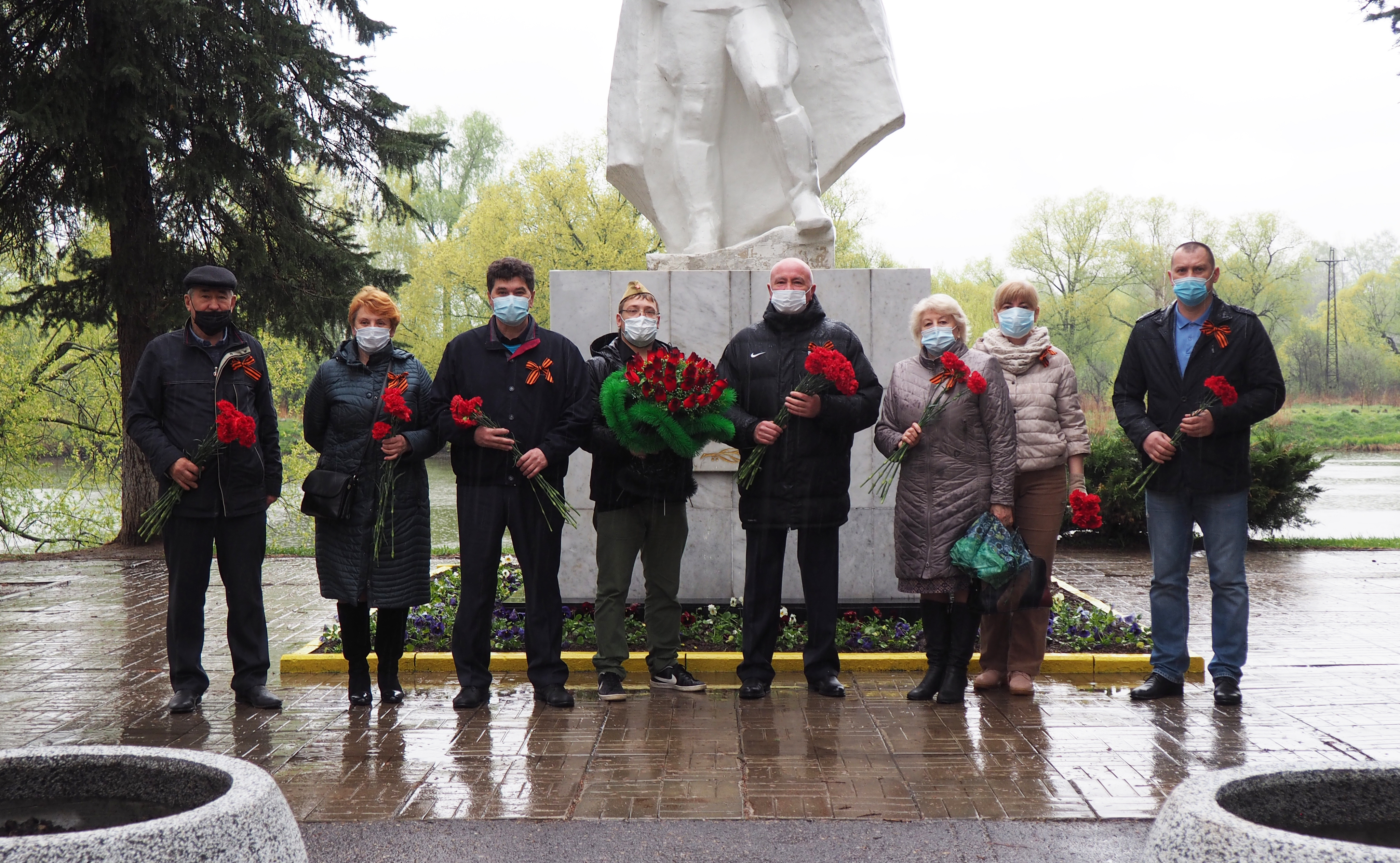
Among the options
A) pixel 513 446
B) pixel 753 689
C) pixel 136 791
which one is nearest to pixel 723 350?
pixel 513 446

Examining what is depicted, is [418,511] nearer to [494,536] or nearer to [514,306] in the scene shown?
[494,536]

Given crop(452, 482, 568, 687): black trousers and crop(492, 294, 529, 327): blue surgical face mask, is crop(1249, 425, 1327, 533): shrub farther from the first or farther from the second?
crop(492, 294, 529, 327): blue surgical face mask

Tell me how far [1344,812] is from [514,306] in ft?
13.2

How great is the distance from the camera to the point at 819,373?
5.20 meters

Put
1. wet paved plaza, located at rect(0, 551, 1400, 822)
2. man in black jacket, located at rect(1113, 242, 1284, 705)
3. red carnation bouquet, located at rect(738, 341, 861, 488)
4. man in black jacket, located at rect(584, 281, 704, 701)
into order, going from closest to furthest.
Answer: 1. wet paved plaza, located at rect(0, 551, 1400, 822)
2. red carnation bouquet, located at rect(738, 341, 861, 488)
3. man in black jacket, located at rect(1113, 242, 1284, 705)
4. man in black jacket, located at rect(584, 281, 704, 701)

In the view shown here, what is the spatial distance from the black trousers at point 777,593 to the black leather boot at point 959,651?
54 cm

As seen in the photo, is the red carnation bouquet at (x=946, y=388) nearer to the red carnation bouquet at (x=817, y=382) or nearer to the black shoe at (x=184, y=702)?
the red carnation bouquet at (x=817, y=382)

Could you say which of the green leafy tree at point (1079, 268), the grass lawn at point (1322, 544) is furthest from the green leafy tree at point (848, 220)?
the grass lawn at point (1322, 544)

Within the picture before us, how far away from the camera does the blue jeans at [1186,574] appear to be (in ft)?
17.4

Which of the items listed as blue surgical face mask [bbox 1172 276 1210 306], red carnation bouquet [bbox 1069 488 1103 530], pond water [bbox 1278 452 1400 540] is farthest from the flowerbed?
pond water [bbox 1278 452 1400 540]

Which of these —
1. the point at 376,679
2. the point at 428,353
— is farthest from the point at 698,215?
the point at 428,353

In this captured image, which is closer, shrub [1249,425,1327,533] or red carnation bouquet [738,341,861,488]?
red carnation bouquet [738,341,861,488]

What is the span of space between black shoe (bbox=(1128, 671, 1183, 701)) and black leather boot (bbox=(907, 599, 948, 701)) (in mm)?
861

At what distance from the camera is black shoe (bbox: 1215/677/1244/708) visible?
5.21 metres
